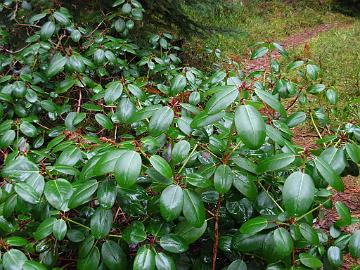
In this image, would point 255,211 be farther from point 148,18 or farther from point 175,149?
point 148,18

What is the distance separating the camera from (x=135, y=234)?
1633 mm

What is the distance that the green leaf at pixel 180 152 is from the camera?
1646mm

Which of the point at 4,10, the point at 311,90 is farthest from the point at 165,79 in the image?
the point at 4,10

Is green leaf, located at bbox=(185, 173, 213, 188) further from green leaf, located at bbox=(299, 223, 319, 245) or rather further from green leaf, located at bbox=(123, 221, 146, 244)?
green leaf, located at bbox=(299, 223, 319, 245)

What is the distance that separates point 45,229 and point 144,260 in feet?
1.41

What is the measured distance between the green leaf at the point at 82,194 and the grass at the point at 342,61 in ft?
9.49

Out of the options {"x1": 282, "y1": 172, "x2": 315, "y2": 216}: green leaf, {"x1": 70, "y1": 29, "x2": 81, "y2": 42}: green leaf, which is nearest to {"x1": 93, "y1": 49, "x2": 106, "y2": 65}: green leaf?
{"x1": 70, "y1": 29, "x2": 81, "y2": 42}: green leaf

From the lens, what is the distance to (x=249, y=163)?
1690 millimetres

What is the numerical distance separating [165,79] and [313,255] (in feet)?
7.47

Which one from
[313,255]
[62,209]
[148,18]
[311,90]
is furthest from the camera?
[148,18]

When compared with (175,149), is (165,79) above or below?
below

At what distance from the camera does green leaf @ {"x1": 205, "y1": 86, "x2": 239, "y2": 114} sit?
1.42 m

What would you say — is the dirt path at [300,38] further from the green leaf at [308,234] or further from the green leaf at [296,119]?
the green leaf at [308,234]

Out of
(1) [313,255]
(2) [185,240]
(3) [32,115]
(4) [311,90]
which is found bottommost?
(3) [32,115]
